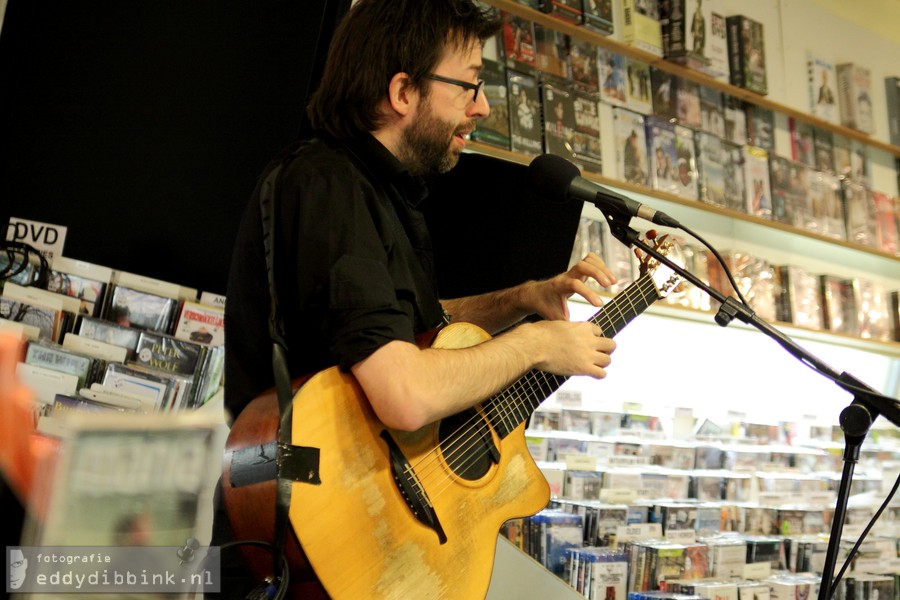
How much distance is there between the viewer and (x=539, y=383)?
1.64 metres

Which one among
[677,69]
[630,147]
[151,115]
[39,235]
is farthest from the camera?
[677,69]

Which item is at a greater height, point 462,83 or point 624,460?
point 462,83

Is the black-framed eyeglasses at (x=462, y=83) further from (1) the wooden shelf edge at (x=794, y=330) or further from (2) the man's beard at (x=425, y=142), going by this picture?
(1) the wooden shelf edge at (x=794, y=330)

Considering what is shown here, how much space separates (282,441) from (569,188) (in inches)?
28.5

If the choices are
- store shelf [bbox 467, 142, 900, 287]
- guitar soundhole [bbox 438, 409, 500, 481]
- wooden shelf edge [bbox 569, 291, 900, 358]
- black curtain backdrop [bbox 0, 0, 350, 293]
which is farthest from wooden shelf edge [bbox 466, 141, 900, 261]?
guitar soundhole [bbox 438, 409, 500, 481]

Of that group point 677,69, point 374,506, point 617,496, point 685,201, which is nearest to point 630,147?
point 685,201

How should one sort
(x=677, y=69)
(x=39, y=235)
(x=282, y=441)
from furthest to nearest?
(x=677, y=69) < (x=39, y=235) < (x=282, y=441)

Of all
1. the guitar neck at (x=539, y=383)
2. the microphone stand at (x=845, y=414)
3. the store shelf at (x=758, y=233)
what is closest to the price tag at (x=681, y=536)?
the store shelf at (x=758, y=233)

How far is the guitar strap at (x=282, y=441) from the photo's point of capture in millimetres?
1136

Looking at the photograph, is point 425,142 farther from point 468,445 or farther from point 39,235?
point 39,235

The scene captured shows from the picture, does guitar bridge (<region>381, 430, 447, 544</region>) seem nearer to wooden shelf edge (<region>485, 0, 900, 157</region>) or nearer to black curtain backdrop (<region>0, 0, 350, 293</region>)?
black curtain backdrop (<region>0, 0, 350, 293</region>)

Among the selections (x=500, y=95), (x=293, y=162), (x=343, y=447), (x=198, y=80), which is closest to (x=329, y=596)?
(x=343, y=447)

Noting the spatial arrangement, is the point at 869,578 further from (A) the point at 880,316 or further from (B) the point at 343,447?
(B) the point at 343,447

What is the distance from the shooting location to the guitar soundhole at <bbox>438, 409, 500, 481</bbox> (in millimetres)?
1412
